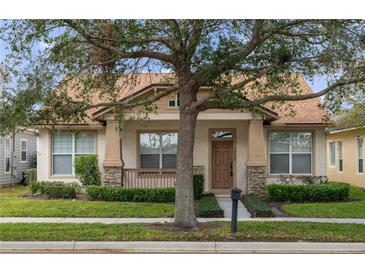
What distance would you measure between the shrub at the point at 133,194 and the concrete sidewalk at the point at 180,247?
23.9 feet

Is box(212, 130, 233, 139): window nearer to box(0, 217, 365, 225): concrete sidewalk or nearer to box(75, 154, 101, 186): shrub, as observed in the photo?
box(75, 154, 101, 186): shrub

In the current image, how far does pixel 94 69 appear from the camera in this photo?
12898mm

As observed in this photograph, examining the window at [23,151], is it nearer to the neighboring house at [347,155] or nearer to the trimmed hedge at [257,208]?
the trimmed hedge at [257,208]

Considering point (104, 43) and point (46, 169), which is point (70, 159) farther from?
point (104, 43)

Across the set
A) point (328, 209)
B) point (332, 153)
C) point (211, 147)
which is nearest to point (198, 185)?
point (211, 147)

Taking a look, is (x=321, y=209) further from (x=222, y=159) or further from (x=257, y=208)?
(x=222, y=159)

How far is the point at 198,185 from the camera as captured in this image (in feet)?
59.1

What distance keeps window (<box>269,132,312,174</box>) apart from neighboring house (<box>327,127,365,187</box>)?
11.2ft

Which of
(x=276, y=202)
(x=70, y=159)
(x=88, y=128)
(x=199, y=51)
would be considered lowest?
(x=276, y=202)

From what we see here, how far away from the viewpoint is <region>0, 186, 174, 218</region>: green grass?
14062 millimetres

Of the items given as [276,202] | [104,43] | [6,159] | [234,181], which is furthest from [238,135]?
[6,159]

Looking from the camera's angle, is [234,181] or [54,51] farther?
[234,181]

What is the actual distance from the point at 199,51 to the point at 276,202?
8034mm

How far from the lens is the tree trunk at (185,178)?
1143 centimetres
